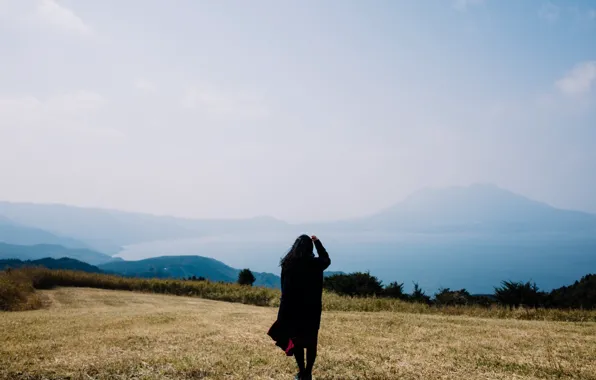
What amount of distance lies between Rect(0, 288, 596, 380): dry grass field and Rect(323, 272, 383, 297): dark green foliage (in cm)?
1313

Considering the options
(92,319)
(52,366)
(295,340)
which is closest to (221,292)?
(92,319)

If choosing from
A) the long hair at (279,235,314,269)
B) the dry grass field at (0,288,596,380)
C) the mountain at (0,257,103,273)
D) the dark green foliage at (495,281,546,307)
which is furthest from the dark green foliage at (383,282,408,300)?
the mountain at (0,257,103,273)

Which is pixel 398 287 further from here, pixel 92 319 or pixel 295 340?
pixel 295 340

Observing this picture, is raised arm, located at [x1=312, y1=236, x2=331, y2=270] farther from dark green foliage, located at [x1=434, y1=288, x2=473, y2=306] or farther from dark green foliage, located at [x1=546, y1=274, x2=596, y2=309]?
dark green foliage, located at [x1=546, y1=274, x2=596, y2=309]

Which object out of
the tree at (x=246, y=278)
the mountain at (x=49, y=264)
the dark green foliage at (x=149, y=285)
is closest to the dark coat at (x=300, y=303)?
the dark green foliage at (x=149, y=285)

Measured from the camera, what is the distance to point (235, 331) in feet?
51.6

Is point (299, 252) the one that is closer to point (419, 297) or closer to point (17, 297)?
point (17, 297)

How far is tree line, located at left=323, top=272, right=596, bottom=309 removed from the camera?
82.0 feet

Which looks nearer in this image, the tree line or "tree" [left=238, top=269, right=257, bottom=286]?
the tree line

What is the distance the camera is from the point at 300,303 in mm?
8844

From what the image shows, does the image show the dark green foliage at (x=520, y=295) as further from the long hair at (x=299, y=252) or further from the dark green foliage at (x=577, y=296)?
the long hair at (x=299, y=252)

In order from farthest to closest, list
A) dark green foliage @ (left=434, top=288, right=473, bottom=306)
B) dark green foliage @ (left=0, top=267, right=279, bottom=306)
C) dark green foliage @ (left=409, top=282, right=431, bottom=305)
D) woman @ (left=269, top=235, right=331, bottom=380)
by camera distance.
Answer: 1. dark green foliage @ (left=0, top=267, right=279, bottom=306)
2. dark green foliage @ (left=409, top=282, right=431, bottom=305)
3. dark green foliage @ (left=434, top=288, right=473, bottom=306)
4. woman @ (left=269, top=235, right=331, bottom=380)

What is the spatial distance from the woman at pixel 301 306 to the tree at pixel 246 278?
99.8 ft

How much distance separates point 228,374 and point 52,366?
14.4 feet
